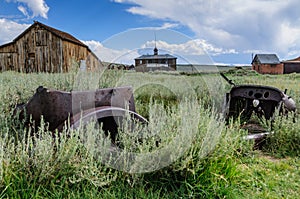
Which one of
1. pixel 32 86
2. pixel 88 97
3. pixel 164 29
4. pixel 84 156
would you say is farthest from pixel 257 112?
pixel 32 86

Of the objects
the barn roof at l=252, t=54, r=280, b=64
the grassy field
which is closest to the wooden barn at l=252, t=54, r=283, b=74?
the barn roof at l=252, t=54, r=280, b=64

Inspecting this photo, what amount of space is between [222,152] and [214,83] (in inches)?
166

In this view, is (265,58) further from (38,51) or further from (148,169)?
(148,169)

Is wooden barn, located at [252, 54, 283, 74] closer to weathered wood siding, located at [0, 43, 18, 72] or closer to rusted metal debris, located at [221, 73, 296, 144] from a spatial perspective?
rusted metal debris, located at [221, 73, 296, 144]

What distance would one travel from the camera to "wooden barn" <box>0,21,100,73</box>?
2047 cm

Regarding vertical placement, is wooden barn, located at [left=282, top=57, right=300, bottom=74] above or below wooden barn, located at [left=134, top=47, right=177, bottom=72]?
above

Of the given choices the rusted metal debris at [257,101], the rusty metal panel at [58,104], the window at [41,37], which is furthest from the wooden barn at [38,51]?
the rusty metal panel at [58,104]

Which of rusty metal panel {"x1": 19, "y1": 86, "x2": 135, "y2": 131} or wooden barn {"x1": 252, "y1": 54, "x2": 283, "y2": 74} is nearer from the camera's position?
rusty metal panel {"x1": 19, "y1": 86, "x2": 135, "y2": 131}

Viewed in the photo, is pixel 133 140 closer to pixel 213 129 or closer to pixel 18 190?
pixel 213 129

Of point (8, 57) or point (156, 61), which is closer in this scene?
point (156, 61)

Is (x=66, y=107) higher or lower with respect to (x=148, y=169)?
higher

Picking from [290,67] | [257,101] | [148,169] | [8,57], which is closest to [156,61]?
[257,101]

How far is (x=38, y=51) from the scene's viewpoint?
68.7 ft

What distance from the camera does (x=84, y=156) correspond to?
2.31 metres
